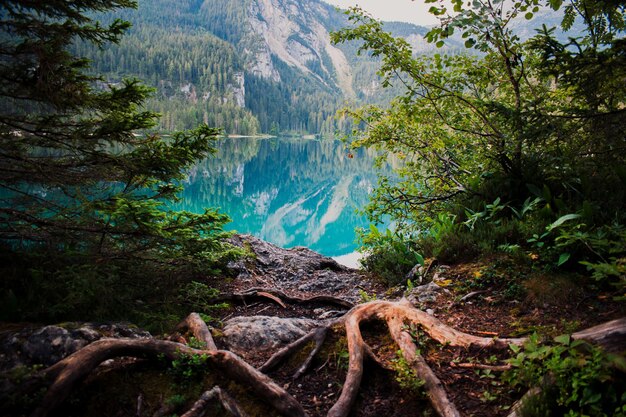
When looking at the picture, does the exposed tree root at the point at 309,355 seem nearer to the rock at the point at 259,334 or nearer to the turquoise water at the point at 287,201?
the rock at the point at 259,334

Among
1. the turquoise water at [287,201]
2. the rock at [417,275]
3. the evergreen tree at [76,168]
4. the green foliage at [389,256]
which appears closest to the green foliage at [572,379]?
the rock at [417,275]

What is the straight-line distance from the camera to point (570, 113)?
4574 millimetres

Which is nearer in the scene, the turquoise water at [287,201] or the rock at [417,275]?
the rock at [417,275]

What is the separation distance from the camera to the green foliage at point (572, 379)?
2.18 meters

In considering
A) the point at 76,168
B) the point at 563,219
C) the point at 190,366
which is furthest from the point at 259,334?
the point at 563,219

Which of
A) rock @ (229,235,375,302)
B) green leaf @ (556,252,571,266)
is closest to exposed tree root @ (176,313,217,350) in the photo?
rock @ (229,235,375,302)

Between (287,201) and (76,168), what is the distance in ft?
129

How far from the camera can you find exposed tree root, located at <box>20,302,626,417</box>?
8.96 feet

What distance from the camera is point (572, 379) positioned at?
231 cm

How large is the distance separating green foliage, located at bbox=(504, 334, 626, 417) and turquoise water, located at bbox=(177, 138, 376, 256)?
18.5 meters

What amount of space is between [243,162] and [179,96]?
128 m

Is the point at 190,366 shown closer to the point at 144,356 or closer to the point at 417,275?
the point at 144,356

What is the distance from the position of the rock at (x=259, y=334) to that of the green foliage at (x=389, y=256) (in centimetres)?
287

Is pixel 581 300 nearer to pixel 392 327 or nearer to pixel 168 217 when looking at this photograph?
pixel 392 327
